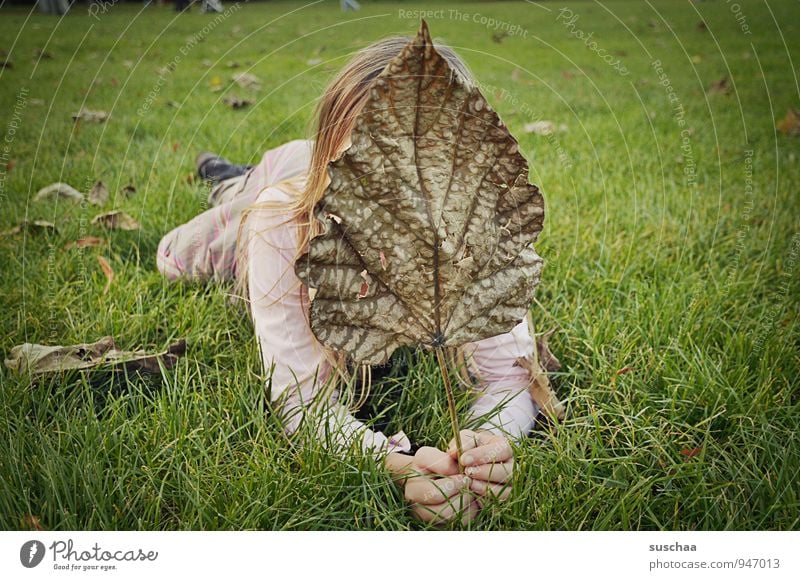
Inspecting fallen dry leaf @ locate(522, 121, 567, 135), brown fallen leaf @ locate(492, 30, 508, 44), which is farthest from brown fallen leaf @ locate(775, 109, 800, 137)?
brown fallen leaf @ locate(492, 30, 508, 44)

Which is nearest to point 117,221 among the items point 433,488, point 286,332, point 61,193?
point 61,193

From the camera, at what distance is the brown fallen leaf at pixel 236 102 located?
2.37m

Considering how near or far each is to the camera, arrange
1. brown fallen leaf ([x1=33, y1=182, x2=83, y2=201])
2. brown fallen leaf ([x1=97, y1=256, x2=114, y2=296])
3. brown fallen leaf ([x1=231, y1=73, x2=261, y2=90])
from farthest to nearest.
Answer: brown fallen leaf ([x1=231, y1=73, x2=261, y2=90]) < brown fallen leaf ([x1=33, y1=182, x2=83, y2=201]) < brown fallen leaf ([x1=97, y1=256, x2=114, y2=296])

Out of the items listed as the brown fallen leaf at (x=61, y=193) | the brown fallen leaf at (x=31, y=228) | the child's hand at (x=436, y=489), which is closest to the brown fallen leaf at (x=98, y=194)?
the brown fallen leaf at (x=61, y=193)

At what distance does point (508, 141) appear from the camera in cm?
59

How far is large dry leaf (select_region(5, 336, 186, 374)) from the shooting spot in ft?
3.62

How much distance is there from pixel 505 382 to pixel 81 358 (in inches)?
27.0

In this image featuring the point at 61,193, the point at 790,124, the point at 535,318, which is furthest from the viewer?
the point at 790,124

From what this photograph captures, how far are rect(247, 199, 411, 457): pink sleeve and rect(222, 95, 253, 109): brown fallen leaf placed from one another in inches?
53.7

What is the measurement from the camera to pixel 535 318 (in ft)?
4.37

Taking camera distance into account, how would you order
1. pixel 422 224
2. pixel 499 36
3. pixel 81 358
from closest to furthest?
pixel 422 224
pixel 81 358
pixel 499 36

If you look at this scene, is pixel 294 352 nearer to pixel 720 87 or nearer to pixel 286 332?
pixel 286 332
